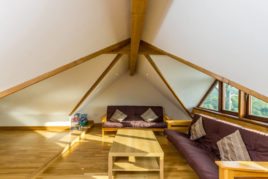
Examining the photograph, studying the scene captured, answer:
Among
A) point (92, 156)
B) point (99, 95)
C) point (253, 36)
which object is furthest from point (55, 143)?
point (253, 36)

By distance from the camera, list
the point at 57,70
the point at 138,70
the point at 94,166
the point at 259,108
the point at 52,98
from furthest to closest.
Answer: the point at 138,70 → the point at 52,98 → the point at 94,166 → the point at 259,108 → the point at 57,70

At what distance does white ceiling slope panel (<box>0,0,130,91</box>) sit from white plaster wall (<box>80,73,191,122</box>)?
12.1 ft

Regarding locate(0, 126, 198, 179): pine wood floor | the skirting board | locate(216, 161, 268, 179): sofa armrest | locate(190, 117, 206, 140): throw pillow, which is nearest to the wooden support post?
locate(190, 117, 206, 140): throw pillow

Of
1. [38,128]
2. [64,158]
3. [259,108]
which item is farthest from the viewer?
[38,128]

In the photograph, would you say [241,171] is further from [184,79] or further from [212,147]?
[184,79]

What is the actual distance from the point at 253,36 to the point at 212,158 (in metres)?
1.94

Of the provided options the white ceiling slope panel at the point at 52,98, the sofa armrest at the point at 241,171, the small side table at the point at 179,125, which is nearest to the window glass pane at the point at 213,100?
the small side table at the point at 179,125

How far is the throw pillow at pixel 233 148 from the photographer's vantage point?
239 centimetres

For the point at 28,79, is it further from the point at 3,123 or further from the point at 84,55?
the point at 3,123

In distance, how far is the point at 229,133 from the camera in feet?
9.30

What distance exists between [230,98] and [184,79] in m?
1.13

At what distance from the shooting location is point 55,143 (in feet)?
14.7

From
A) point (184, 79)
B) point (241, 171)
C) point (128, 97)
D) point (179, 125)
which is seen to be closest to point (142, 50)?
point (184, 79)

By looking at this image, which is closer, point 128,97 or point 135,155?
point 135,155
